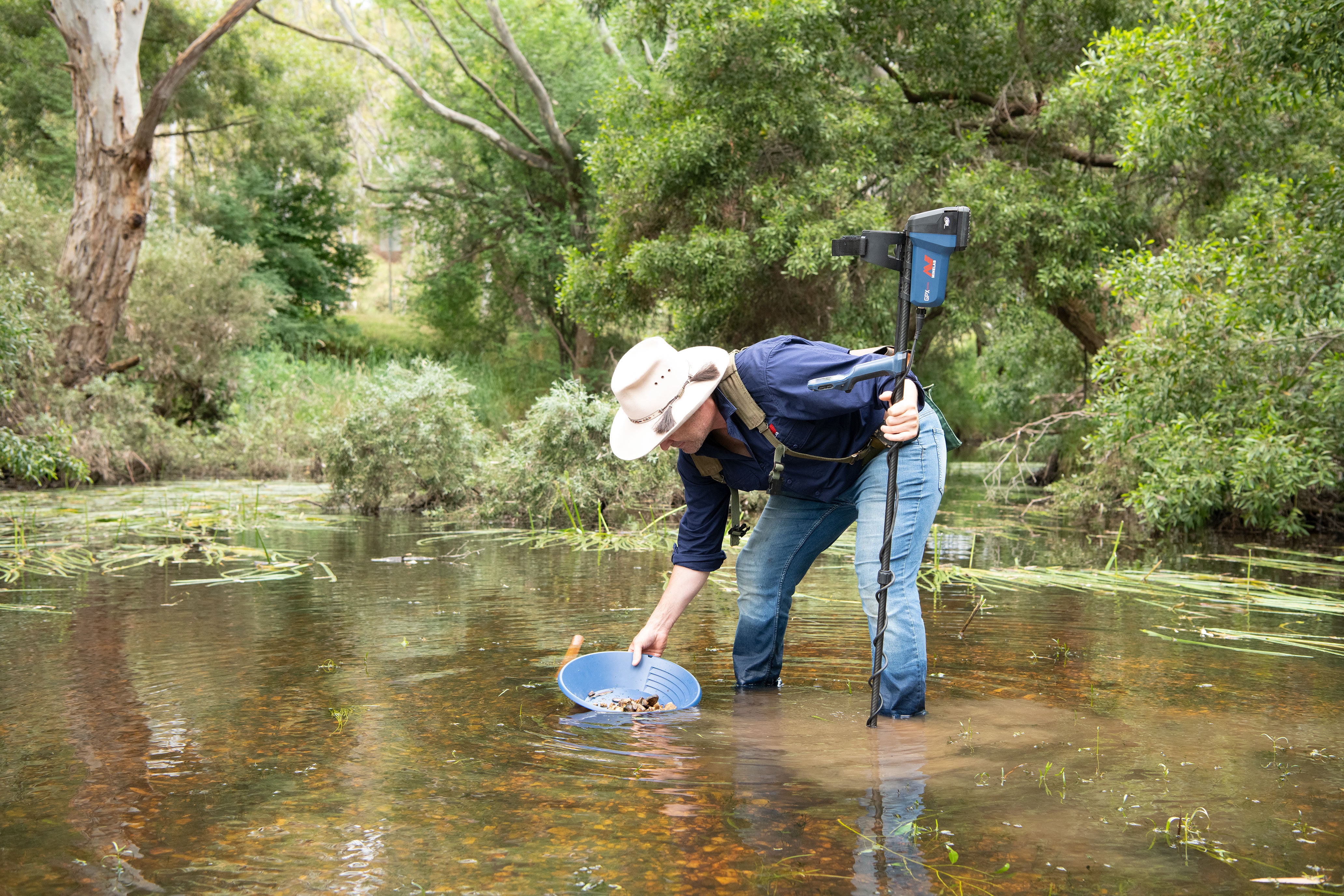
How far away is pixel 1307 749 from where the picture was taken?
11.5 feet

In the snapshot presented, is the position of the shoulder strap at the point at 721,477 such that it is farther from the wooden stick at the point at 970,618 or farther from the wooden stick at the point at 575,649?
the wooden stick at the point at 970,618

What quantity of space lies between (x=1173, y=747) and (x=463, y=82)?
24790 mm

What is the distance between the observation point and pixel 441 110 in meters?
22.4

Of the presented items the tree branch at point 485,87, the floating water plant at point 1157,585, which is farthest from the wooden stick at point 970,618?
the tree branch at point 485,87

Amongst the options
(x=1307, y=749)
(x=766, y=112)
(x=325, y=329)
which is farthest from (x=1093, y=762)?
(x=325, y=329)

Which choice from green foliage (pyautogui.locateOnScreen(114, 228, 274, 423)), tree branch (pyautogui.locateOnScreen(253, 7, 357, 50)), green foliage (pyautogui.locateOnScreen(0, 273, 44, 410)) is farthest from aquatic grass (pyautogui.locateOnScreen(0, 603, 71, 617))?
tree branch (pyautogui.locateOnScreen(253, 7, 357, 50))

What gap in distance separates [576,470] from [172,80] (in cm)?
850

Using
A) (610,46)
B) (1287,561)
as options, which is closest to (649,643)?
(1287,561)

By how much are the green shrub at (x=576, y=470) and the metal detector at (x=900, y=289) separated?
650 cm

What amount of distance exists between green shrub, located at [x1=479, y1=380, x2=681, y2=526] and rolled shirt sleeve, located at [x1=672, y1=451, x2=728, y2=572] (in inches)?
240

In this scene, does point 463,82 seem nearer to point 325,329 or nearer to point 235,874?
point 325,329

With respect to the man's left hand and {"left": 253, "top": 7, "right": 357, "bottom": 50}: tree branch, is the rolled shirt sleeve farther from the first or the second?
{"left": 253, "top": 7, "right": 357, "bottom": 50}: tree branch

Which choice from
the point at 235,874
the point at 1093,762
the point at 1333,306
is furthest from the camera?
the point at 1333,306

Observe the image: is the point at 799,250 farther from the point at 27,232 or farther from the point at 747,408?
the point at 27,232
